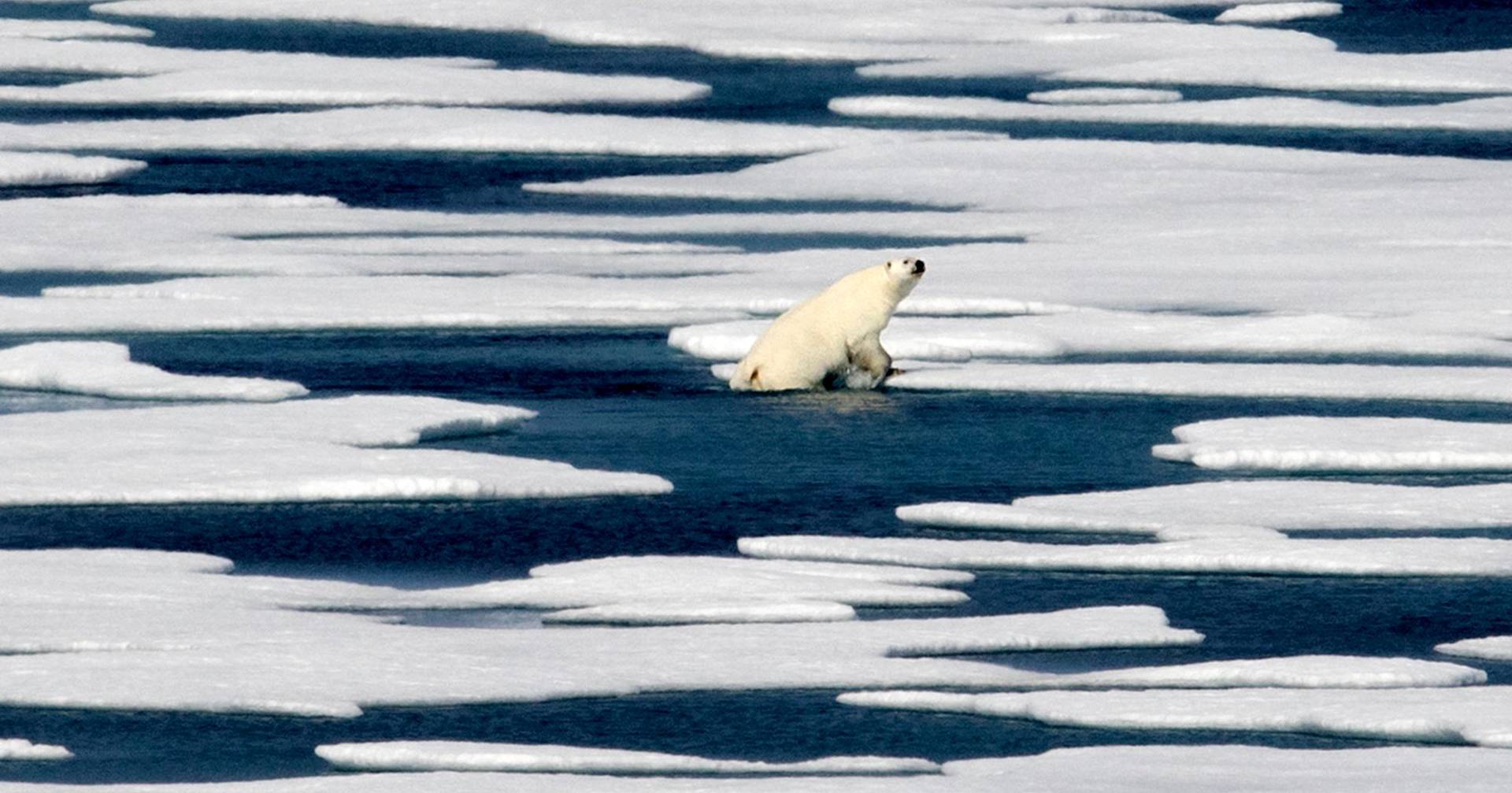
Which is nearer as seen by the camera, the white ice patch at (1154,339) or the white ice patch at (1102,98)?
the white ice patch at (1154,339)

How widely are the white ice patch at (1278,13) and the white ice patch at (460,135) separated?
7.18 m

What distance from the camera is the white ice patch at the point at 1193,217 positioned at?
12.1 m

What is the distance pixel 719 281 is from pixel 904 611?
5.55 meters

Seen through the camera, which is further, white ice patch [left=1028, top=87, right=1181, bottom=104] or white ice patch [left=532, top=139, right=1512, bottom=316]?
white ice patch [left=1028, top=87, right=1181, bottom=104]

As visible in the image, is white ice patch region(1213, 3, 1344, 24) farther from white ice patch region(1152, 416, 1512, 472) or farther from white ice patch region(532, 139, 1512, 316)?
white ice patch region(1152, 416, 1512, 472)

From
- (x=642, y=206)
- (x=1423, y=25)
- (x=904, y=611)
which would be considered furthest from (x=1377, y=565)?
(x=1423, y=25)

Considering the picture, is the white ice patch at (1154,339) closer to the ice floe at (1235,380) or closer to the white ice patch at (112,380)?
the ice floe at (1235,380)

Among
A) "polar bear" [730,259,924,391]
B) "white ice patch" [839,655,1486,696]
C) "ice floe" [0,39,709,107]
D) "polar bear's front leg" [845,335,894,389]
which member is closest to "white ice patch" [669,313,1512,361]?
"polar bear's front leg" [845,335,894,389]

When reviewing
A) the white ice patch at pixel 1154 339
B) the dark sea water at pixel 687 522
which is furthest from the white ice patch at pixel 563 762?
the white ice patch at pixel 1154 339

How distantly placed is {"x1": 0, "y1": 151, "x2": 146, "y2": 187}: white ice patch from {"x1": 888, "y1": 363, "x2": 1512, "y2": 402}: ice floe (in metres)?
7.19

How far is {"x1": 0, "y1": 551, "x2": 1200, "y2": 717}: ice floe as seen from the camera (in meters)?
6.20

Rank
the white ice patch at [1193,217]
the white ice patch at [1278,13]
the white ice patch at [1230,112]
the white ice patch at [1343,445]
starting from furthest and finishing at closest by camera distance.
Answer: the white ice patch at [1278,13] → the white ice patch at [1230,112] → the white ice patch at [1193,217] → the white ice patch at [1343,445]

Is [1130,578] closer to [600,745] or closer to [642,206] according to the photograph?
[600,745]

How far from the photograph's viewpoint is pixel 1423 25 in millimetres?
22922
